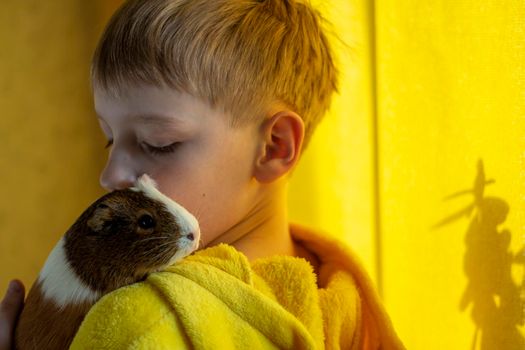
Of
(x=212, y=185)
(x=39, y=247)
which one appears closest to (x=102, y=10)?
(x=39, y=247)

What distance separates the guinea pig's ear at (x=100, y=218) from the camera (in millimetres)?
714

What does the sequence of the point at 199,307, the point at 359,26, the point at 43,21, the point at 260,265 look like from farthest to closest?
the point at 43,21 < the point at 359,26 < the point at 260,265 < the point at 199,307

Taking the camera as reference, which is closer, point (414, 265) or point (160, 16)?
point (160, 16)

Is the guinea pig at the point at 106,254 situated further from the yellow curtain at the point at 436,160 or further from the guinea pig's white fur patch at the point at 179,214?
the yellow curtain at the point at 436,160

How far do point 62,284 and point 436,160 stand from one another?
524 mm

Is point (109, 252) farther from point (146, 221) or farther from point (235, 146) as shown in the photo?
point (235, 146)

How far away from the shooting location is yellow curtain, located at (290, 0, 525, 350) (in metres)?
0.84

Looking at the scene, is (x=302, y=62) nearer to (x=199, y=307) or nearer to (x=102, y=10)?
(x=199, y=307)

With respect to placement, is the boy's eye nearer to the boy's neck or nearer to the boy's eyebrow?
the boy's eyebrow

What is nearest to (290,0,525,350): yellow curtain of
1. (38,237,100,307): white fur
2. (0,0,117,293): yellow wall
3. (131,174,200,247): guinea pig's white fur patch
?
(131,174,200,247): guinea pig's white fur patch

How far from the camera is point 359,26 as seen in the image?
108 cm

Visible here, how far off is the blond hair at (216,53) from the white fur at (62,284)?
24 cm

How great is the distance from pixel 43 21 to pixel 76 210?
18.6 inches

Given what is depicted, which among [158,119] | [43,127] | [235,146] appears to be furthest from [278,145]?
[43,127]
